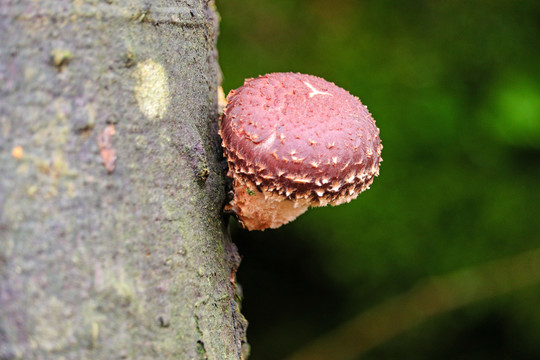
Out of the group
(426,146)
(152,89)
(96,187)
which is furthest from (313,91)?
(426,146)

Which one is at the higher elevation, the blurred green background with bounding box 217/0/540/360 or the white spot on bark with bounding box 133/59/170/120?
the white spot on bark with bounding box 133/59/170/120

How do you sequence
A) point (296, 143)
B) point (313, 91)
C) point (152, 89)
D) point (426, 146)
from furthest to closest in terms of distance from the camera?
point (426, 146), point (313, 91), point (296, 143), point (152, 89)

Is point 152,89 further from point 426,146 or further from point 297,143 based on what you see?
point 426,146

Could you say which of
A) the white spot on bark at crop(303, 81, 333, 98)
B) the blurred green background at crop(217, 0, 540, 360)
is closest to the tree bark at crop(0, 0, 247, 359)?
the white spot on bark at crop(303, 81, 333, 98)

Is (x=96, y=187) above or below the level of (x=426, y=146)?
above

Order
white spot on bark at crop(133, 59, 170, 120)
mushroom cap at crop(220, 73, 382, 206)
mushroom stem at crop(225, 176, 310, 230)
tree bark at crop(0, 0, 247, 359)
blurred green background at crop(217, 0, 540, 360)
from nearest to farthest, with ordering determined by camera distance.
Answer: tree bark at crop(0, 0, 247, 359) → white spot on bark at crop(133, 59, 170, 120) → mushroom cap at crop(220, 73, 382, 206) → mushroom stem at crop(225, 176, 310, 230) → blurred green background at crop(217, 0, 540, 360)

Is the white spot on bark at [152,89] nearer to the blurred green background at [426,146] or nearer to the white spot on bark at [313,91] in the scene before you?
the white spot on bark at [313,91]

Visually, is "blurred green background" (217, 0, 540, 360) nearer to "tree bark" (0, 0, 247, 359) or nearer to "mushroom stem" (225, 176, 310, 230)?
"mushroom stem" (225, 176, 310, 230)

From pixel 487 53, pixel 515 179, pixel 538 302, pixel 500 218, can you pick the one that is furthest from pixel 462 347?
pixel 487 53
